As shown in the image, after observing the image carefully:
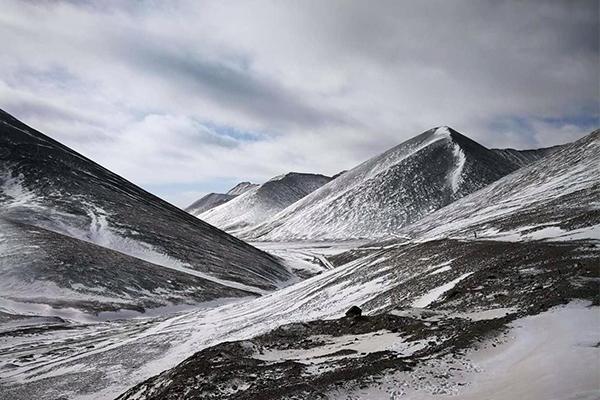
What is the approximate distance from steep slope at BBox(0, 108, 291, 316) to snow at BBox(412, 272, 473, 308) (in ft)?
162

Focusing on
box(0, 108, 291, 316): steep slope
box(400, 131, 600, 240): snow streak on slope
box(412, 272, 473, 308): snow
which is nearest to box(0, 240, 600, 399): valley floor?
box(412, 272, 473, 308): snow

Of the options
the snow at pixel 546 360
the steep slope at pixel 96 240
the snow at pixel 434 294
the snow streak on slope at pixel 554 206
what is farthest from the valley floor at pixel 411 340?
the steep slope at pixel 96 240

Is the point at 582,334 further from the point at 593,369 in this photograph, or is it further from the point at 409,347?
the point at 409,347

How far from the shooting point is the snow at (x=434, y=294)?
89.2 ft

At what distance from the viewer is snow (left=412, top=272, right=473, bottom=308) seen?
27.2 m

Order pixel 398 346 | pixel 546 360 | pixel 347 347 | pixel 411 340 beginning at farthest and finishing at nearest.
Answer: pixel 347 347
pixel 411 340
pixel 398 346
pixel 546 360

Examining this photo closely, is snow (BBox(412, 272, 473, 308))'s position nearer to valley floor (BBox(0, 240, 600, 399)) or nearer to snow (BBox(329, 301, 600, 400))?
valley floor (BBox(0, 240, 600, 399))

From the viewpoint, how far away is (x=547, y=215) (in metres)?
46.8

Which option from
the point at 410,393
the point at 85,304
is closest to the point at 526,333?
the point at 410,393

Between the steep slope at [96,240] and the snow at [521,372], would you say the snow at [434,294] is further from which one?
the steep slope at [96,240]

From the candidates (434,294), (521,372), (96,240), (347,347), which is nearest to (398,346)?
(347,347)

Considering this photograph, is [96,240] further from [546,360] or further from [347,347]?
[546,360]

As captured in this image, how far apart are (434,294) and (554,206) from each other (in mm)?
34245

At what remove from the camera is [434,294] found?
28.2 meters
